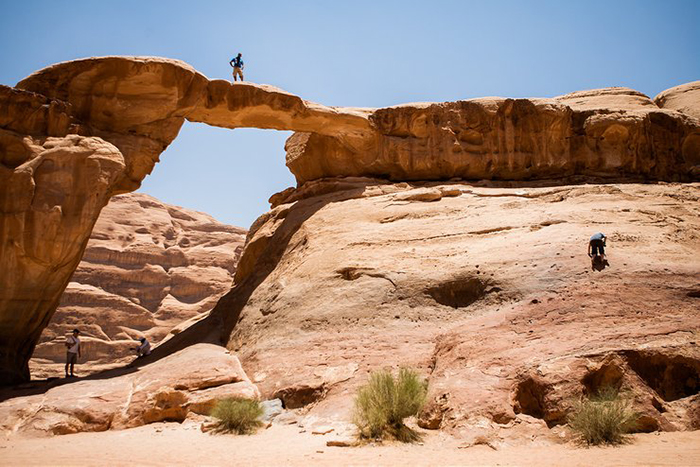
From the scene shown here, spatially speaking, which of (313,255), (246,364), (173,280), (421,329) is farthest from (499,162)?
(173,280)

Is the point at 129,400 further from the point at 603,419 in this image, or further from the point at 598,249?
the point at 598,249

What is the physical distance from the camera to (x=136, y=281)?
40.8 m

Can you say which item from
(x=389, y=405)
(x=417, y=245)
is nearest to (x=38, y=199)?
(x=417, y=245)

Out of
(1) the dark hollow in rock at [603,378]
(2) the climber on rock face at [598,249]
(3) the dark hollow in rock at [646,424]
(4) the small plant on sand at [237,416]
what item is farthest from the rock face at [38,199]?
(3) the dark hollow in rock at [646,424]

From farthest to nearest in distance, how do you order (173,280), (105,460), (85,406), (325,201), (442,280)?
(173,280) < (325,201) < (442,280) < (85,406) < (105,460)

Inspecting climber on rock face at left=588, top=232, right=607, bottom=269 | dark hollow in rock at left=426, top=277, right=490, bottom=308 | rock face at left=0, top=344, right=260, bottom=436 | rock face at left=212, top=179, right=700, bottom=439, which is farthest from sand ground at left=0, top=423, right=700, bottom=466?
dark hollow in rock at left=426, top=277, right=490, bottom=308

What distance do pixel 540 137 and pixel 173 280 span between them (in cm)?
2997

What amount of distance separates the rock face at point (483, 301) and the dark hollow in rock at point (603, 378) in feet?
0.06

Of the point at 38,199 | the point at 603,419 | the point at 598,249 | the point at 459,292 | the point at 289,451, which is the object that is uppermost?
the point at 38,199

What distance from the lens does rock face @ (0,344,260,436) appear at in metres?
11.2

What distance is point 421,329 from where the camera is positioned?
39.8ft

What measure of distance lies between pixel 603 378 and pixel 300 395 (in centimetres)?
549

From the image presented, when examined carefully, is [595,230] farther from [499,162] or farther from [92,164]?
[92,164]

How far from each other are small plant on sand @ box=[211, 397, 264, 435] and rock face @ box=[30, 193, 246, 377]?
2331 cm
